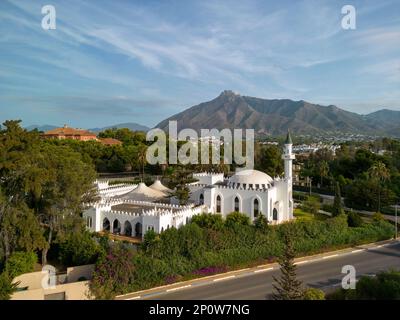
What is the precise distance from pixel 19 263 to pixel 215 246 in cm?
1254

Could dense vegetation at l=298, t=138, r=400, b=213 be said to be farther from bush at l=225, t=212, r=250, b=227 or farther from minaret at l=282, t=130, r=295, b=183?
bush at l=225, t=212, r=250, b=227

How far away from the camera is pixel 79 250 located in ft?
76.8

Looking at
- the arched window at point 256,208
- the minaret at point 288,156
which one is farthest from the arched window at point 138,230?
the minaret at point 288,156

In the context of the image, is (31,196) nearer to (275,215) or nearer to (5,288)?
(5,288)

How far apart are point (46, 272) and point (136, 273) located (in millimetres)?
5275

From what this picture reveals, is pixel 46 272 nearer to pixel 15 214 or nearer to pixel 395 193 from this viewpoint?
pixel 15 214

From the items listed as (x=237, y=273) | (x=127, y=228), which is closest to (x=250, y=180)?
(x=237, y=273)

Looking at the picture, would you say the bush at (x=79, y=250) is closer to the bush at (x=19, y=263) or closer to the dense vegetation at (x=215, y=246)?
the dense vegetation at (x=215, y=246)

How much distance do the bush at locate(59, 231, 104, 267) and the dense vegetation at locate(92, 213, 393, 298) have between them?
183cm

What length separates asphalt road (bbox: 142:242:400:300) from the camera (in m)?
20.9

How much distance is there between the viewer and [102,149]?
64.4m

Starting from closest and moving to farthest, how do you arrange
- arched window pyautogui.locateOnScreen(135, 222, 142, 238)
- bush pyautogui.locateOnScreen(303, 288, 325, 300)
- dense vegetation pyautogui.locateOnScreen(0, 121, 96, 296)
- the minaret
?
bush pyautogui.locateOnScreen(303, 288, 325, 300), dense vegetation pyautogui.locateOnScreen(0, 121, 96, 296), arched window pyautogui.locateOnScreen(135, 222, 142, 238), the minaret

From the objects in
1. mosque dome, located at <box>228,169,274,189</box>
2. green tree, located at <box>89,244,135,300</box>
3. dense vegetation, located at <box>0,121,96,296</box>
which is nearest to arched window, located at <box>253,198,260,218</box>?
mosque dome, located at <box>228,169,274,189</box>
